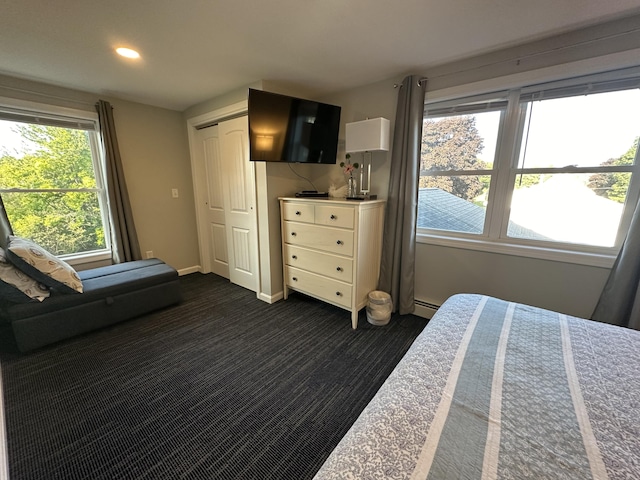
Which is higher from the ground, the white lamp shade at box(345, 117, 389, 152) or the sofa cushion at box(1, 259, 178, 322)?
the white lamp shade at box(345, 117, 389, 152)

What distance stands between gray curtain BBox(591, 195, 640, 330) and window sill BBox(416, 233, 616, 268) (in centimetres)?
9

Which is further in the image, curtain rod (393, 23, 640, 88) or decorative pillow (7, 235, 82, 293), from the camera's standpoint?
decorative pillow (7, 235, 82, 293)

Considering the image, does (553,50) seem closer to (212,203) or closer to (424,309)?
(424,309)

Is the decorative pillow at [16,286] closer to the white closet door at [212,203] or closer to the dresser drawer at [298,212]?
the white closet door at [212,203]

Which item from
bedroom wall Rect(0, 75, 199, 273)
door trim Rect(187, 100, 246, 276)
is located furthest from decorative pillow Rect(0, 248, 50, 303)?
door trim Rect(187, 100, 246, 276)

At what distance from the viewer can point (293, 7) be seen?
1.44 m

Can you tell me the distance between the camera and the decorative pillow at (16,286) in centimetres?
190

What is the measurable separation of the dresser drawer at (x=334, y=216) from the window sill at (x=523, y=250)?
785 millimetres

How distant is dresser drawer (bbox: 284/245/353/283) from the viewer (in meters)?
2.33

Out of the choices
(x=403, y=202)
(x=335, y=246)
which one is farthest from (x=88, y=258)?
(x=403, y=202)

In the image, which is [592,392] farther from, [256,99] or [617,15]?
[256,99]

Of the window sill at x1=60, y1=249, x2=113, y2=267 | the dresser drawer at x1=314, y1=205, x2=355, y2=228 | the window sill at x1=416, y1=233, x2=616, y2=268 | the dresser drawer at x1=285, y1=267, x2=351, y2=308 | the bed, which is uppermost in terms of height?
the dresser drawer at x1=314, y1=205, x2=355, y2=228

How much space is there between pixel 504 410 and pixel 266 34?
228 centimetres

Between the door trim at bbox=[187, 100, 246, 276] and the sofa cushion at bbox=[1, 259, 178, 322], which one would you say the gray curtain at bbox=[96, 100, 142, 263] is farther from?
the door trim at bbox=[187, 100, 246, 276]
